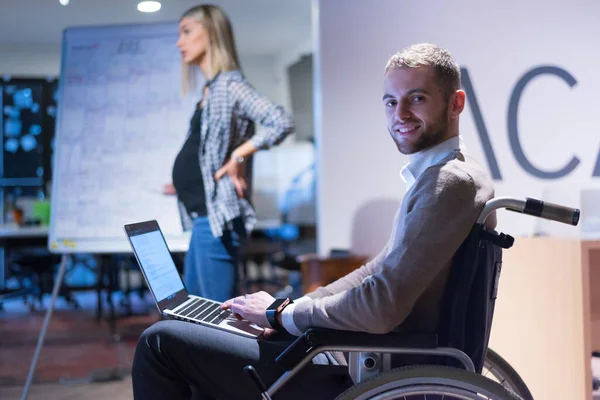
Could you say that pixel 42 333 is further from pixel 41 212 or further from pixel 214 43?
pixel 41 212

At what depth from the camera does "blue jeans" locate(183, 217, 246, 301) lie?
3.11 meters

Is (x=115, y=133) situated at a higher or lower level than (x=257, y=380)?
higher

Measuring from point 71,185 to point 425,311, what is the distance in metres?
2.10

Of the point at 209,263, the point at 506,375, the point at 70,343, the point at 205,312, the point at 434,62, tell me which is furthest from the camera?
the point at 70,343

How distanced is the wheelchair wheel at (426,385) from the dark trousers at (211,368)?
0.62ft

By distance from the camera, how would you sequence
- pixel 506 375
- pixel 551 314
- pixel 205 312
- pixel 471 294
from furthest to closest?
1. pixel 551 314
2. pixel 506 375
3. pixel 205 312
4. pixel 471 294

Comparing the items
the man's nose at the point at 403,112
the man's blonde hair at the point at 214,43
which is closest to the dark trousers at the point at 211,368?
the man's nose at the point at 403,112

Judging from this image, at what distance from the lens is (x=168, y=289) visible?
5.75ft

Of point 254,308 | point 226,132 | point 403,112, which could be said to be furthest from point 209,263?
point 403,112

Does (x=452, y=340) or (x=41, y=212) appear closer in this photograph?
(x=452, y=340)

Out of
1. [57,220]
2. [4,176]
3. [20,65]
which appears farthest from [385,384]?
[4,176]

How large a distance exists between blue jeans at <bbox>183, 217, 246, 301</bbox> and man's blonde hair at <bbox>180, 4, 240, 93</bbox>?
0.65 meters

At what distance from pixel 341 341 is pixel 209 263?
1.78 m

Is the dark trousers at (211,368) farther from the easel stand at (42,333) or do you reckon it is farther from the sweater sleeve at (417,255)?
the easel stand at (42,333)
